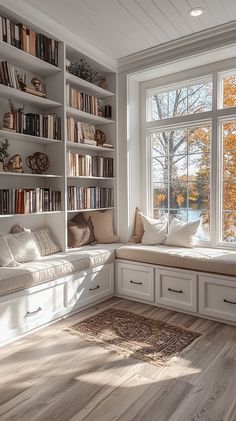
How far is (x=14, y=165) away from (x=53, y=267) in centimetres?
104

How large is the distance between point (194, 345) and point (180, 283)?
2.47 ft

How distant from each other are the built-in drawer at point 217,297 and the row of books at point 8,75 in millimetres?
2506

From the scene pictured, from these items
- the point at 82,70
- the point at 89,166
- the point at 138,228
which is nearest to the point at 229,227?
the point at 138,228

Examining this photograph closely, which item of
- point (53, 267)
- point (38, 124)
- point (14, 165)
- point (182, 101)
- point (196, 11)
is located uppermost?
point (196, 11)

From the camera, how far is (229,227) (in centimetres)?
355

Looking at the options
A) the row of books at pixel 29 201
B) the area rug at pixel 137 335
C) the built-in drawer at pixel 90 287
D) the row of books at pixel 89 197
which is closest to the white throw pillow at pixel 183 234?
the built-in drawer at pixel 90 287

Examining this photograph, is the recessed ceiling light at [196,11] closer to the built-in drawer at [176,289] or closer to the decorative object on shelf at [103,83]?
the decorative object on shelf at [103,83]

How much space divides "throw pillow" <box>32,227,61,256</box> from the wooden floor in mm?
882

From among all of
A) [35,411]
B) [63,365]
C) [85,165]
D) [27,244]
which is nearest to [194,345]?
[63,365]

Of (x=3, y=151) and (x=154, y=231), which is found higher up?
(x=3, y=151)

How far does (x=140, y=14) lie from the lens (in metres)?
2.86

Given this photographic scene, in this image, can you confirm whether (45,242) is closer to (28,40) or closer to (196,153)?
(28,40)

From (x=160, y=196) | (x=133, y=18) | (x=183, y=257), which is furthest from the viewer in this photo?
(x=160, y=196)

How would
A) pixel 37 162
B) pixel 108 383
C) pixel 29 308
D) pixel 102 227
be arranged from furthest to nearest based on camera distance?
pixel 102 227, pixel 37 162, pixel 29 308, pixel 108 383
